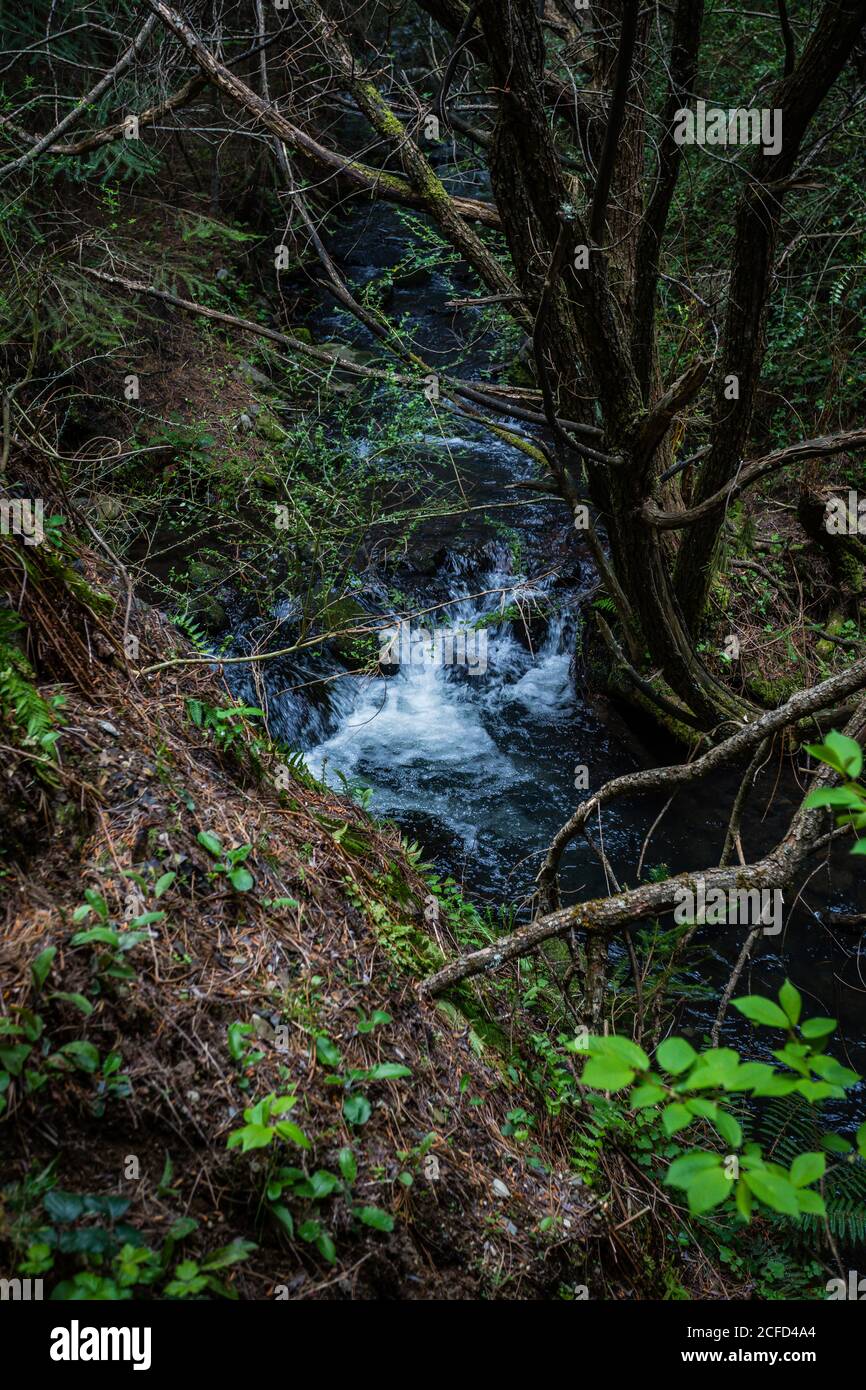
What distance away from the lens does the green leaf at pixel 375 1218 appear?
217 centimetres

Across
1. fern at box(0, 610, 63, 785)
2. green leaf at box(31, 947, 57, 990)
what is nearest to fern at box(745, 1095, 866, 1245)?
green leaf at box(31, 947, 57, 990)

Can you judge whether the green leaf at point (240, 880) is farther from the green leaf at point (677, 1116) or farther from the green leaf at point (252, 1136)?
the green leaf at point (677, 1116)

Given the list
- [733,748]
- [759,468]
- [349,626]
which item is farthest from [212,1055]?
[349,626]

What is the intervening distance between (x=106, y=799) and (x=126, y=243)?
947 cm

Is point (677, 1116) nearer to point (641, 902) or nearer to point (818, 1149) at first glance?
point (641, 902)

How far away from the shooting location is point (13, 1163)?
1911 millimetres

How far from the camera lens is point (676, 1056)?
1500 mm

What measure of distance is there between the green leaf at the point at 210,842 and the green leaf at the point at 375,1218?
116 cm

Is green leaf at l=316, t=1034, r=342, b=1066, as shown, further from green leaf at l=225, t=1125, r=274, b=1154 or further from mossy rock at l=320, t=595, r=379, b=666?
mossy rock at l=320, t=595, r=379, b=666

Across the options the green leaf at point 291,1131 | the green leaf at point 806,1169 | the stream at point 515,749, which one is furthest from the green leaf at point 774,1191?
the stream at point 515,749

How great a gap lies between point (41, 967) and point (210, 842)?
0.71 metres

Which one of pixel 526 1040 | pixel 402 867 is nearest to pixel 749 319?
pixel 402 867

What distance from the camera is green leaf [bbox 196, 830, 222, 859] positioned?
2662 millimetres
